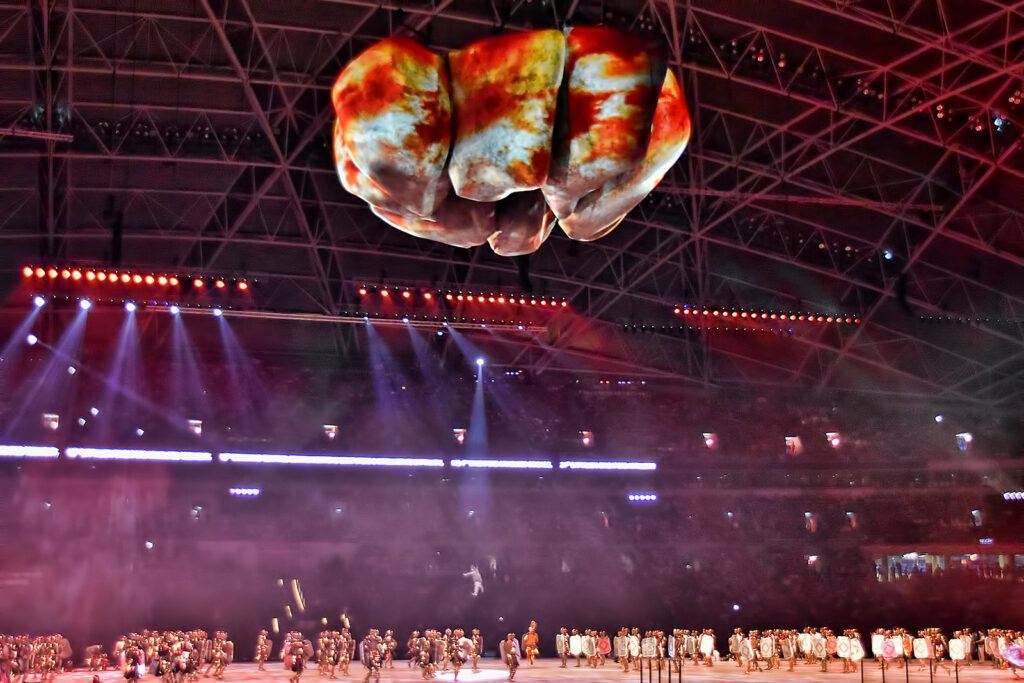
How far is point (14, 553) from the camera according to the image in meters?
19.7

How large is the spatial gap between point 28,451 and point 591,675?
12.9 m

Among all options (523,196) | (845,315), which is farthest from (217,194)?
(523,196)

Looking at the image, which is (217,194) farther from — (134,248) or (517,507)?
(517,507)

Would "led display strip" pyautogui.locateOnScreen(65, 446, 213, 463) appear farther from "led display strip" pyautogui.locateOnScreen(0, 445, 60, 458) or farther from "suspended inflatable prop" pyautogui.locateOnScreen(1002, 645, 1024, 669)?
"suspended inflatable prop" pyautogui.locateOnScreen(1002, 645, 1024, 669)

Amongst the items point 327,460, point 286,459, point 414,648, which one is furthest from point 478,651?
point 286,459

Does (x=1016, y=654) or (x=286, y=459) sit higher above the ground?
(x=286, y=459)

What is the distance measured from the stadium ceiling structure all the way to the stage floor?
22.6 ft

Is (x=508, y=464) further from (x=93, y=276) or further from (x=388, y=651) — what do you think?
(x=93, y=276)

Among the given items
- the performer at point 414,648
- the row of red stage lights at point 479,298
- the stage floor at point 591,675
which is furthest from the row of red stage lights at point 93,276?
the performer at point 414,648

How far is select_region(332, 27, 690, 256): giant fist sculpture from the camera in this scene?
2107 mm

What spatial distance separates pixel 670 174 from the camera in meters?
16.3

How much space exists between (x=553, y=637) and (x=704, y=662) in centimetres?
424

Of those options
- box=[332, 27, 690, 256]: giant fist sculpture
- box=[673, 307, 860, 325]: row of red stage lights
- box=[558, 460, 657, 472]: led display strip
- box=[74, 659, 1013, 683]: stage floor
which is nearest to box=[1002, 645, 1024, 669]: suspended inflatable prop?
box=[74, 659, 1013, 683]: stage floor

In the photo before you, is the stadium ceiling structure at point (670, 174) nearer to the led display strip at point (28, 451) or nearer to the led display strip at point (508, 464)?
the led display strip at point (508, 464)
